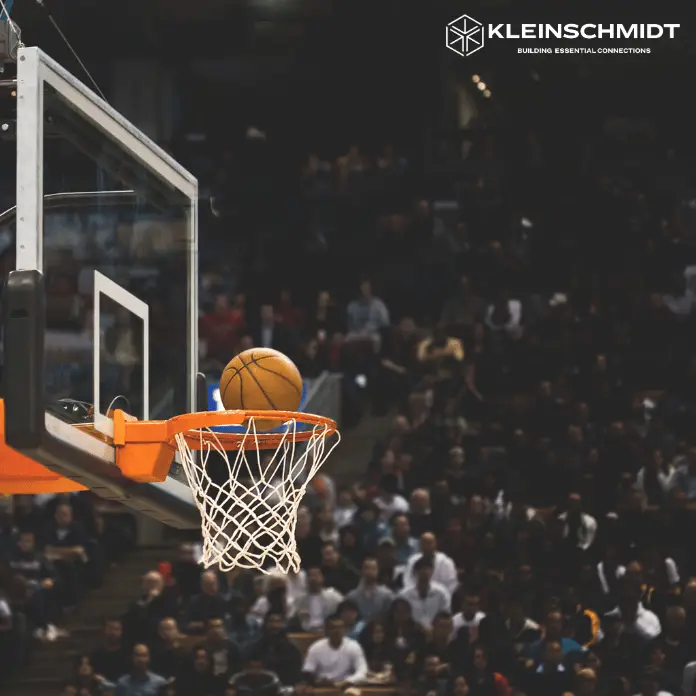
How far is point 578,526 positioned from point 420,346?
1.95m

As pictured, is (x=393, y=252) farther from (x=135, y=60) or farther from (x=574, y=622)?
(x=574, y=622)

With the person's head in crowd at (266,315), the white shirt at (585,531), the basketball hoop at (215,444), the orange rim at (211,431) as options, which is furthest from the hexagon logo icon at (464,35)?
the orange rim at (211,431)

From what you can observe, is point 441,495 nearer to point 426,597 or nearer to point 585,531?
point 426,597

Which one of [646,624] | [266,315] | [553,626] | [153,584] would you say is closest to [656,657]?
[646,624]

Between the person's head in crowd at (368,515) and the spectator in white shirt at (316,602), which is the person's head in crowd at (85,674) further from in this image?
the person's head in crowd at (368,515)

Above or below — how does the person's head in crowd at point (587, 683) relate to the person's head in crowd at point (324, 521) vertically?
below

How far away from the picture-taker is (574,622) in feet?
29.2

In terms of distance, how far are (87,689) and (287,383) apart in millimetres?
4677

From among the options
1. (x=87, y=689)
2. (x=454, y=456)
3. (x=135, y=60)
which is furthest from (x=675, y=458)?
(x=135, y=60)

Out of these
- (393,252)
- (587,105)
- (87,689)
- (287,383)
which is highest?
(587,105)

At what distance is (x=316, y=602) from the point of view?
925 cm

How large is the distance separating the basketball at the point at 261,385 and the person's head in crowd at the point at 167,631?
4.42 meters

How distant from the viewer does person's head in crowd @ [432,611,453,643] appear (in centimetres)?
879

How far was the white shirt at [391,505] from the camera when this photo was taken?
977cm
